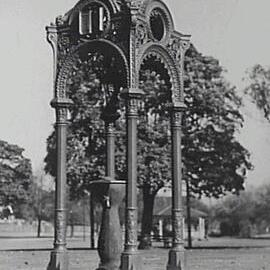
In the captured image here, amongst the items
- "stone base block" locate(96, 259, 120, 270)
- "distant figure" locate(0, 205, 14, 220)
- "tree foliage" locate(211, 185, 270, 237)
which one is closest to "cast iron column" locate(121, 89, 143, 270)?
"stone base block" locate(96, 259, 120, 270)

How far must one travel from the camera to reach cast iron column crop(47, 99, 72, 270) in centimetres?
1652

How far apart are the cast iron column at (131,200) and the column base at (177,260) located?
1663 millimetres

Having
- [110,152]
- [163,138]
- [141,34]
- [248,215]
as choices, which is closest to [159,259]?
[163,138]

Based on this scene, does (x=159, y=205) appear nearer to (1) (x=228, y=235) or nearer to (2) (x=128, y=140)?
(1) (x=228, y=235)

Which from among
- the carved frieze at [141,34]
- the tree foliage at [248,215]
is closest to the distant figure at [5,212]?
the carved frieze at [141,34]

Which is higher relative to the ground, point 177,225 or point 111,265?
point 177,225

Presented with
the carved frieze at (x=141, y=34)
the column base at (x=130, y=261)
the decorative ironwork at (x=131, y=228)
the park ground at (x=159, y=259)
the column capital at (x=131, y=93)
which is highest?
the carved frieze at (x=141, y=34)

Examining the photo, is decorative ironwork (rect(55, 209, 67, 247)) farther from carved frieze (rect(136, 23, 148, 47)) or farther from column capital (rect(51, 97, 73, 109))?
carved frieze (rect(136, 23, 148, 47))

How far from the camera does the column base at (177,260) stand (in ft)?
55.6

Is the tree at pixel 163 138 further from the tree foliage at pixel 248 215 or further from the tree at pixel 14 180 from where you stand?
the tree foliage at pixel 248 215

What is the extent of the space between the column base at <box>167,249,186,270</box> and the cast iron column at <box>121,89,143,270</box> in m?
1.66

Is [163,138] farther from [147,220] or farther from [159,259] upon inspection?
[159,259]

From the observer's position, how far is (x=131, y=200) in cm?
1534

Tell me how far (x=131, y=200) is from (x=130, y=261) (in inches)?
51.6
